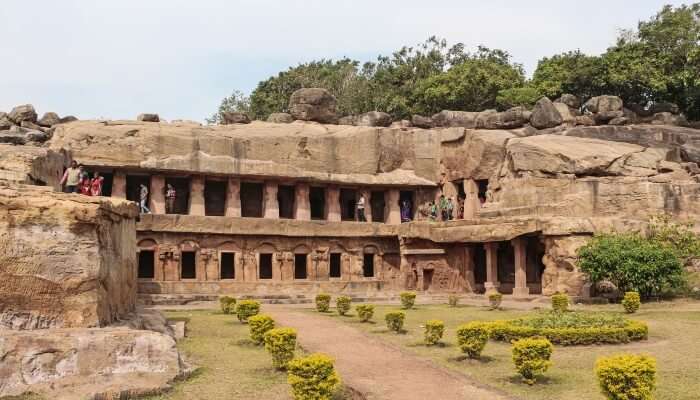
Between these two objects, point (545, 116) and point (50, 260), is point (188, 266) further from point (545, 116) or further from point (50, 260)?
point (50, 260)

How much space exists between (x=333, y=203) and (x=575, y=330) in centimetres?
1943

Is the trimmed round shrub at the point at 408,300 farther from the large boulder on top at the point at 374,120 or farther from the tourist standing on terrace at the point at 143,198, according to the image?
the large boulder on top at the point at 374,120

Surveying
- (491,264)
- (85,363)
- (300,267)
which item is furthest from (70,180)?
(491,264)

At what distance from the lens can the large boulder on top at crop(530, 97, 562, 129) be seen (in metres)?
34.6

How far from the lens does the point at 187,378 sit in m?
11.0

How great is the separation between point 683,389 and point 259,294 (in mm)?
18804

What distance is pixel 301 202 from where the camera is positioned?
105 feet

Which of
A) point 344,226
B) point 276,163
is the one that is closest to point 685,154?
point 344,226

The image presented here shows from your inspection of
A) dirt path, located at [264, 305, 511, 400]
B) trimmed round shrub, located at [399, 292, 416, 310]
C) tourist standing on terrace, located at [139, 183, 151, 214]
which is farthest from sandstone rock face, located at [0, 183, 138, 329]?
tourist standing on terrace, located at [139, 183, 151, 214]

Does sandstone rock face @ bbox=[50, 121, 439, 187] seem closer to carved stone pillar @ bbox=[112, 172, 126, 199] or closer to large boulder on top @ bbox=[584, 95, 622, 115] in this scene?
carved stone pillar @ bbox=[112, 172, 126, 199]

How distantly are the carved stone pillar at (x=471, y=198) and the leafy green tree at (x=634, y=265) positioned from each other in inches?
415

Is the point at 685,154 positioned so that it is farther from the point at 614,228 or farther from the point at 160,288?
the point at 160,288

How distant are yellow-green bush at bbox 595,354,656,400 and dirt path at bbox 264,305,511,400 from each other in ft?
5.21

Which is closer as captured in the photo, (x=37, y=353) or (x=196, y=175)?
(x=37, y=353)
